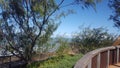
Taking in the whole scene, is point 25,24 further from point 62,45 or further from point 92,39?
point 92,39

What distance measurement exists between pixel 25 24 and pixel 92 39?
9.17m

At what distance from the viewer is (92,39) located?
2523 centimetres

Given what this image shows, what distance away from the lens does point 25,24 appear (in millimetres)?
18750

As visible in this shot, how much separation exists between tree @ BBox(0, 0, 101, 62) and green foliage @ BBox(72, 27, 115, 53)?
715 cm

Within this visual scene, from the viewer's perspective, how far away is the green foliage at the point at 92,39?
981 inches

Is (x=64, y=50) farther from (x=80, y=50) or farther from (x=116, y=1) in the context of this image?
(x=116, y=1)

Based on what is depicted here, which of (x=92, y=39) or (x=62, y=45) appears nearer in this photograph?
(x=62, y=45)

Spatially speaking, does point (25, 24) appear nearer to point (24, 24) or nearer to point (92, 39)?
point (24, 24)

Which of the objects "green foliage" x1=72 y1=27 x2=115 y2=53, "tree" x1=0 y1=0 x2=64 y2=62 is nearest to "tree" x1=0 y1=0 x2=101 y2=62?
"tree" x1=0 y1=0 x2=64 y2=62

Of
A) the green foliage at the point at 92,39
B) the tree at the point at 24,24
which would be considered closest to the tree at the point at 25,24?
the tree at the point at 24,24

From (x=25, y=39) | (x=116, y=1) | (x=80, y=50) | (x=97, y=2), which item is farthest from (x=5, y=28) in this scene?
(x=116, y=1)

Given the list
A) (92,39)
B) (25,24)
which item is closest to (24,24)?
(25,24)

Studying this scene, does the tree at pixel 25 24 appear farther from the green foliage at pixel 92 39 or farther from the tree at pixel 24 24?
the green foliage at pixel 92 39

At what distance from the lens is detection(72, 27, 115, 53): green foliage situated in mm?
24917
